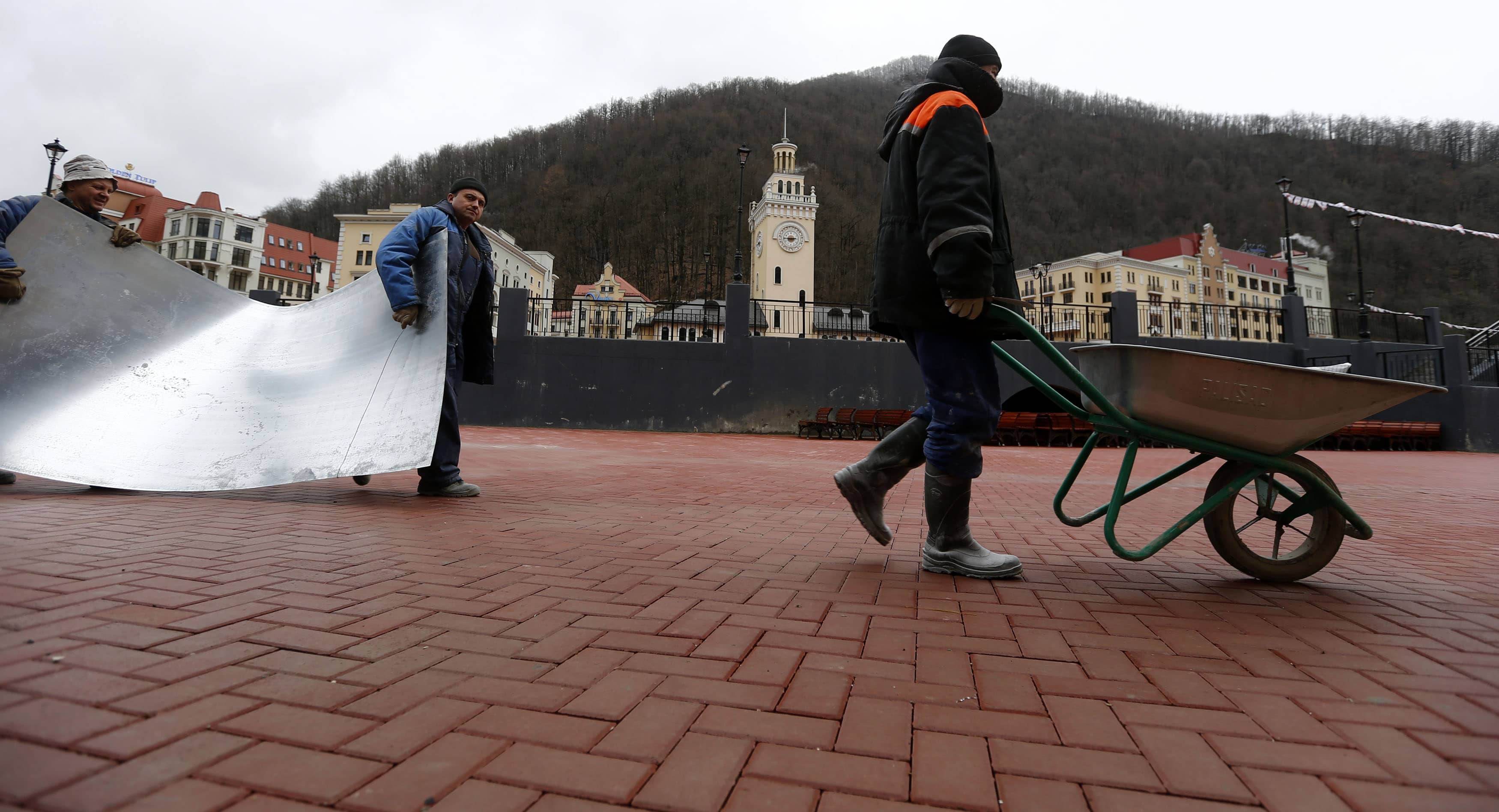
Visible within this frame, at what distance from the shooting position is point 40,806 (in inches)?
38.0

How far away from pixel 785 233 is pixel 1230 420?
202ft

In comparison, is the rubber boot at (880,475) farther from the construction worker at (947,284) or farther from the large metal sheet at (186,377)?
the large metal sheet at (186,377)

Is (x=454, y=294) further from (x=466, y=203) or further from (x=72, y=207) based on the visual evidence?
(x=72, y=207)

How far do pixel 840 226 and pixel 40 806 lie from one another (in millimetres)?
90741

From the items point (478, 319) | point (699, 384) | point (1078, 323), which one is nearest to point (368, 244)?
point (699, 384)

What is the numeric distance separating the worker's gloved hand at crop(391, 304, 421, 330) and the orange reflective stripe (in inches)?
122

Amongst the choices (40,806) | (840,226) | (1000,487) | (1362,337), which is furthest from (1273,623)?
(840,226)

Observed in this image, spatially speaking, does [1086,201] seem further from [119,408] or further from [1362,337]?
[119,408]

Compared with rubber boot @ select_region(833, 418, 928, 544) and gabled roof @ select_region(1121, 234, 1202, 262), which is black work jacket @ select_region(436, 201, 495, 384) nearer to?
rubber boot @ select_region(833, 418, 928, 544)

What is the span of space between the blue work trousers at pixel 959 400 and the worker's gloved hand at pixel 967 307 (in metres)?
0.21

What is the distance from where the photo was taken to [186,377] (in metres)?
4.30

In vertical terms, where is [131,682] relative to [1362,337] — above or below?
below

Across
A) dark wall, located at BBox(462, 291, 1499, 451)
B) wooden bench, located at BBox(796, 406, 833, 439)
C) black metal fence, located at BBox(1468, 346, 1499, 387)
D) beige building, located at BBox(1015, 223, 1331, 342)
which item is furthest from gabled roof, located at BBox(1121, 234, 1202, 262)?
wooden bench, located at BBox(796, 406, 833, 439)

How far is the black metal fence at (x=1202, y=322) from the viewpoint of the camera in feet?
62.3
